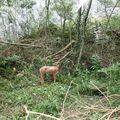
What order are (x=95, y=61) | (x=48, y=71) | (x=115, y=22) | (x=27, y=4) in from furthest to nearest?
(x=115, y=22) → (x=27, y=4) → (x=95, y=61) → (x=48, y=71)

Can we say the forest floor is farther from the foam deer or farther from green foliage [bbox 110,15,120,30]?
green foliage [bbox 110,15,120,30]

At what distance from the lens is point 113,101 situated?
4.46m

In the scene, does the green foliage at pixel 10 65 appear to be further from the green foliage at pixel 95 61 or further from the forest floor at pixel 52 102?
the green foliage at pixel 95 61

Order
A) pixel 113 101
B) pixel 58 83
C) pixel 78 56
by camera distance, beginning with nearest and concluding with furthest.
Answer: pixel 113 101, pixel 58 83, pixel 78 56

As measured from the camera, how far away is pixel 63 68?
5711mm

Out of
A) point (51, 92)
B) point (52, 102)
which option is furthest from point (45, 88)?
point (52, 102)

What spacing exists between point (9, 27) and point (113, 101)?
11.0 feet

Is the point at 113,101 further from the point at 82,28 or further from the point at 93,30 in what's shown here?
the point at 93,30

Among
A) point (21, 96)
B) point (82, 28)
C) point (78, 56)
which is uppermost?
point (82, 28)

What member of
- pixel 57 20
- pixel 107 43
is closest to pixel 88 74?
pixel 107 43

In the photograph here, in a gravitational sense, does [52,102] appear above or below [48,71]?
below

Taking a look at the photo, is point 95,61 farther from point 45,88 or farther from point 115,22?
point 115,22

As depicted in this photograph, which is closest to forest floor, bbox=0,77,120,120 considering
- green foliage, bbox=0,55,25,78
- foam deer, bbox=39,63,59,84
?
foam deer, bbox=39,63,59,84

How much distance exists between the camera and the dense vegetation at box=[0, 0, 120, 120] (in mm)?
4434
